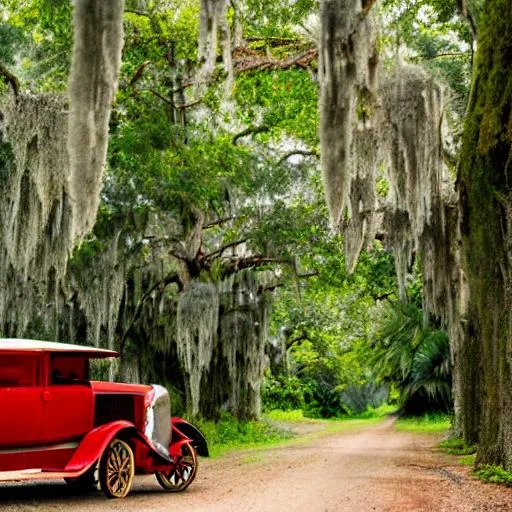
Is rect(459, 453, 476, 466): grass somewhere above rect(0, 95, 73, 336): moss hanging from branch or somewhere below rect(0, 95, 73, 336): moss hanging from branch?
below

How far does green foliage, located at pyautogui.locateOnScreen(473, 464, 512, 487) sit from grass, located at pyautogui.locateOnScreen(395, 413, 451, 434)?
13.2 meters

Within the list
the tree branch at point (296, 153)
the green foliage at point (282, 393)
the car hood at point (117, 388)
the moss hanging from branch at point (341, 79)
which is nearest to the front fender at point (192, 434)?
the car hood at point (117, 388)

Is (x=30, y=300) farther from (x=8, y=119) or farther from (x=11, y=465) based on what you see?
(x=11, y=465)

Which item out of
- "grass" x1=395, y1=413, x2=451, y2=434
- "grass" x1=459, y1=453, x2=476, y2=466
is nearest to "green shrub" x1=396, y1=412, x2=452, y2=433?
"grass" x1=395, y1=413, x2=451, y2=434

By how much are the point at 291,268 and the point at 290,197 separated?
166cm

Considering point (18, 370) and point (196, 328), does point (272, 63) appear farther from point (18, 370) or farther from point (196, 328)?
point (18, 370)

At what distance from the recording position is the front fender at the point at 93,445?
262 inches

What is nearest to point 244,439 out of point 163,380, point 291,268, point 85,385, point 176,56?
point 163,380

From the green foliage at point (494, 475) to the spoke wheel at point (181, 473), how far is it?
3.36m

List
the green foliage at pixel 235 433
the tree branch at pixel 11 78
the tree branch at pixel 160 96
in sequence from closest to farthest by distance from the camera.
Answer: the tree branch at pixel 11 78 < the tree branch at pixel 160 96 < the green foliage at pixel 235 433

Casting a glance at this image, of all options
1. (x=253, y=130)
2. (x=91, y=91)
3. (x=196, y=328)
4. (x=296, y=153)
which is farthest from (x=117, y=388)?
(x=296, y=153)

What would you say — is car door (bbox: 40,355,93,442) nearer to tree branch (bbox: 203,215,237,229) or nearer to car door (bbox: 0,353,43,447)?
car door (bbox: 0,353,43,447)

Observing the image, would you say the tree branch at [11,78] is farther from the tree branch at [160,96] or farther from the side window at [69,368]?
the side window at [69,368]

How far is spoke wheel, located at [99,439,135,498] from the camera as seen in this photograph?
682cm
